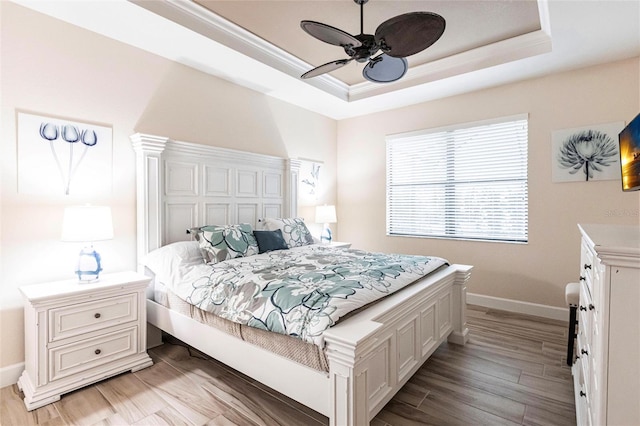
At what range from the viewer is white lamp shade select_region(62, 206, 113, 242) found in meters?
2.21

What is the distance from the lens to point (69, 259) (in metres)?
2.53

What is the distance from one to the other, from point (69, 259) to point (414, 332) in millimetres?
2728

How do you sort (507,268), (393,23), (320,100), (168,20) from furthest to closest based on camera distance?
(320,100), (507,268), (168,20), (393,23)

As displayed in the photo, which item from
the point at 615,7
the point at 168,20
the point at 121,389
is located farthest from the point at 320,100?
the point at 121,389

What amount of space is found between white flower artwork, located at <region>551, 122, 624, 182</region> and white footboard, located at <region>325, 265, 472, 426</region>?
1777 millimetres

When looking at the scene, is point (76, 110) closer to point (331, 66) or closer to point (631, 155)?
point (331, 66)

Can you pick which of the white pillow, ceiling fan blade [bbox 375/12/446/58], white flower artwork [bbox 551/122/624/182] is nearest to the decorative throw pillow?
the white pillow

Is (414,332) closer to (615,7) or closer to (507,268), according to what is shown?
(507,268)

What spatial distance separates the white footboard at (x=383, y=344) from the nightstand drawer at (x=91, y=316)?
179 cm

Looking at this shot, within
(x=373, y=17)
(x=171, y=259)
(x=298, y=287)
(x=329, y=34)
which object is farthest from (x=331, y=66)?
(x=171, y=259)

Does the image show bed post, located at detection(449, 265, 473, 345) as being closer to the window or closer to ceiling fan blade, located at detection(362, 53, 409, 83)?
the window

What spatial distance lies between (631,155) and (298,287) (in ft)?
6.26

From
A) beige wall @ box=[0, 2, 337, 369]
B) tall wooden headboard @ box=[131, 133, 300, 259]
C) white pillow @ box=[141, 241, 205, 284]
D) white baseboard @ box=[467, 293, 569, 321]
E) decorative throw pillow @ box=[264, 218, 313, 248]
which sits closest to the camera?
beige wall @ box=[0, 2, 337, 369]

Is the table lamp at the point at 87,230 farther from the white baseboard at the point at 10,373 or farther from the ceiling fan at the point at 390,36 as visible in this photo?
the ceiling fan at the point at 390,36
